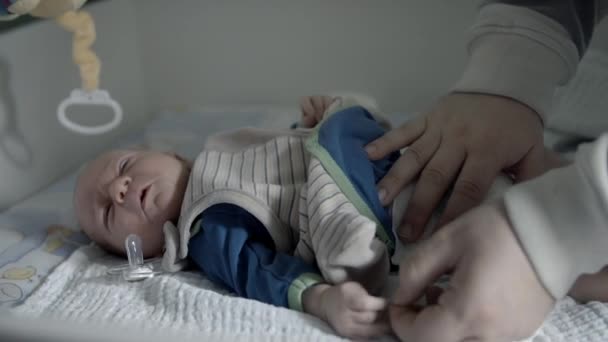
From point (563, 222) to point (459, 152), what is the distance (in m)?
0.23

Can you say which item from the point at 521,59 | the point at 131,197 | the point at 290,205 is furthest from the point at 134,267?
the point at 521,59

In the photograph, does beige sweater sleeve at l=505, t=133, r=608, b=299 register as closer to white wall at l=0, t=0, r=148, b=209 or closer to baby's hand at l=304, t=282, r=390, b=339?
baby's hand at l=304, t=282, r=390, b=339

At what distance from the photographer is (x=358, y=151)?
0.79 m

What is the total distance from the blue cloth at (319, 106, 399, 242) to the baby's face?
0.74 ft

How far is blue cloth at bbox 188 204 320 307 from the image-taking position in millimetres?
709

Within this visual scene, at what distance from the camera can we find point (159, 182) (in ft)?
2.87

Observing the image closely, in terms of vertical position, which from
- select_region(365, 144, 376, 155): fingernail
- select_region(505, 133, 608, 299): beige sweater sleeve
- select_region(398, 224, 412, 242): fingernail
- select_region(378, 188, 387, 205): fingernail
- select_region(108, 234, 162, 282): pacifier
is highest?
select_region(505, 133, 608, 299): beige sweater sleeve

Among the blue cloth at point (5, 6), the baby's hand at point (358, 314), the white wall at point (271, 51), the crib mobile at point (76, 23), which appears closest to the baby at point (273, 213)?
the baby's hand at point (358, 314)

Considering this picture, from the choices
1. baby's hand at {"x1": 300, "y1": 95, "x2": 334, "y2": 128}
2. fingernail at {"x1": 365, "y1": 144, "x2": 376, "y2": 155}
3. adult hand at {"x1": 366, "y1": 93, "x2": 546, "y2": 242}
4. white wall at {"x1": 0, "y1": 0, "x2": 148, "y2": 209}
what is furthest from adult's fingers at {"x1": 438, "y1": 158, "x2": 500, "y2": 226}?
white wall at {"x1": 0, "y1": 0, "x2": 148, "y2": 209}

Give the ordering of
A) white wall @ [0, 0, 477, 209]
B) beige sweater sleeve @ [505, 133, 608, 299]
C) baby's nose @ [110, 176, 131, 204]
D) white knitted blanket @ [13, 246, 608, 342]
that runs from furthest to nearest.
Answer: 1. white wall @ [0, 0, 477, 209]
2. baby's nose @ [110, 176, 131, 204]
3. white knitted blanket @ [13, 246, 608, 342]
4. beige sweater sleeve @ [505, 133, 608, 299]

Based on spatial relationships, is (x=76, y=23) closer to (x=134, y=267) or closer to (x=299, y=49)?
(x=134, y=267)

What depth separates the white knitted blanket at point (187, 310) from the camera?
63cm

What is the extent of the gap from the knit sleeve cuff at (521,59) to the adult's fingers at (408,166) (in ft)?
0.32

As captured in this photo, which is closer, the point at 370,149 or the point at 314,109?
the point at 370,149
